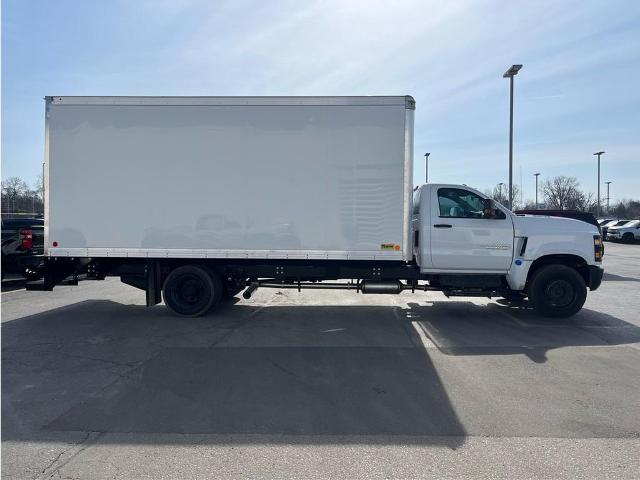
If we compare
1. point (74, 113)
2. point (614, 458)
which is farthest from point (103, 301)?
point (614, 458)

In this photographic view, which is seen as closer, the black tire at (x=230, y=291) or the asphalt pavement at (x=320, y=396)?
the asphalt pavement at (x=320, y=396)

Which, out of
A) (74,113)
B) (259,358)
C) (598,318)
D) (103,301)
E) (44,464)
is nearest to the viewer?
(44,464)

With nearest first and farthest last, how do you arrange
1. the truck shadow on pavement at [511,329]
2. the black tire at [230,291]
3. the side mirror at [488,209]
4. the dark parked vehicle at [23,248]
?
the truck shadow on pavement at [511,329] < the side mirror at [488,209] < the dark parked vehicle at [23,248] < the black tire at [230,291]

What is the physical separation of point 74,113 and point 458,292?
751 cm

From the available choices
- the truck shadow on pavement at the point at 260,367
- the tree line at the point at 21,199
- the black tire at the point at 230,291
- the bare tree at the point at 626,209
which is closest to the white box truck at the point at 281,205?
the black tire at the point at 230,291

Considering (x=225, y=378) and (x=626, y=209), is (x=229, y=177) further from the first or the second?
(x=626, y=209)

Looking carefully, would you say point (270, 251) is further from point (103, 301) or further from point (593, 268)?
point (593, 268)

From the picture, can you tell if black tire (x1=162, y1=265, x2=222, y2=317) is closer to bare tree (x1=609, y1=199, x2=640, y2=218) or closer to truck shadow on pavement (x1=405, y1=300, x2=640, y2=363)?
truck shadow on pavement (x1=405, y1=300, x2=640, y2=363)

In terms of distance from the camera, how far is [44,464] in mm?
3438

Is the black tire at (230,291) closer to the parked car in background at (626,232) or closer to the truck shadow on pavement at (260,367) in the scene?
the truck shadow on pavement at (260,367)

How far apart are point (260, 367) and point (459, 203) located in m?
4.69

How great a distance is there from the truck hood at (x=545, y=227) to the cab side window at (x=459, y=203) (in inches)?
14.9

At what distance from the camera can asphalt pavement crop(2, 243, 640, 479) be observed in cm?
348

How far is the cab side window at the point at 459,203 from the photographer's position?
812cm
